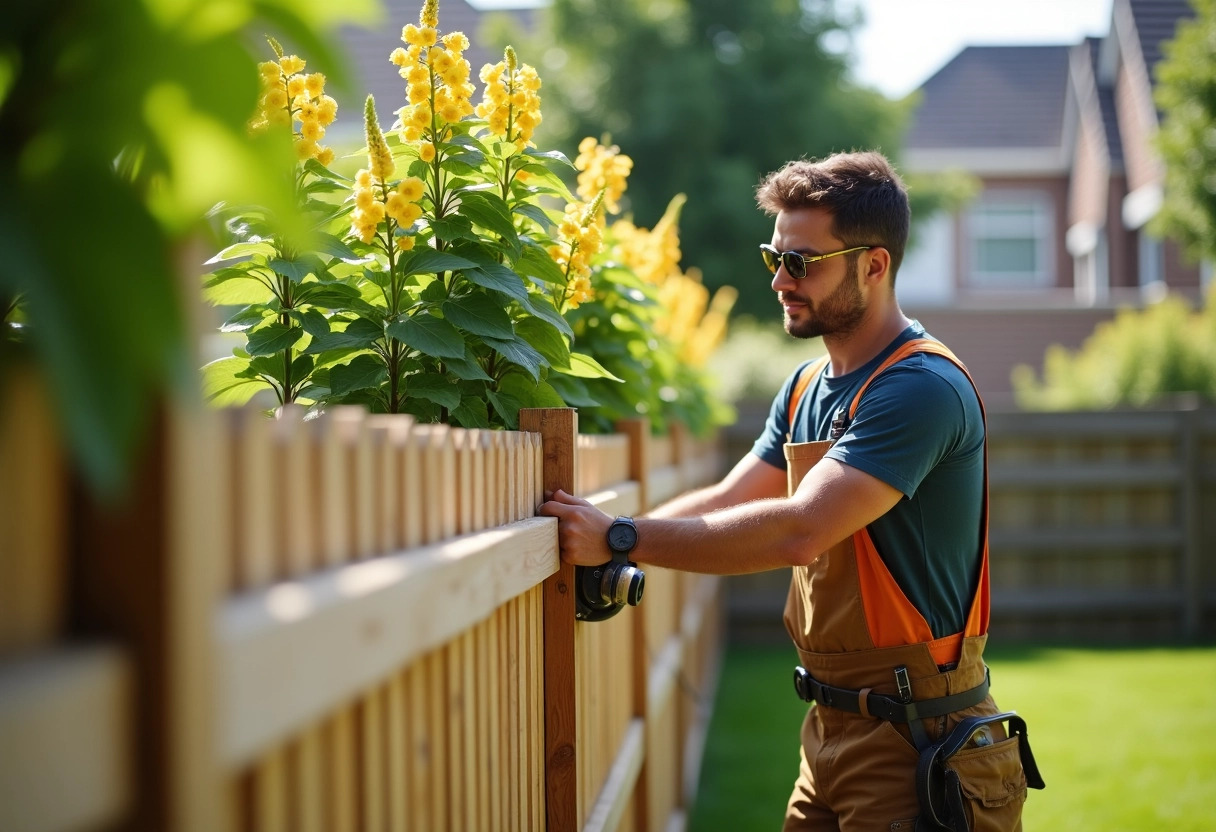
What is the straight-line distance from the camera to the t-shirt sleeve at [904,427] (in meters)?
2.54

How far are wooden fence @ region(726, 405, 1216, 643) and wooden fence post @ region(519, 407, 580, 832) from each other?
7077 mm

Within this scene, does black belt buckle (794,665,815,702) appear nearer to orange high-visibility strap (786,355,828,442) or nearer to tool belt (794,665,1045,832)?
tool belt (794,665,1045,832)

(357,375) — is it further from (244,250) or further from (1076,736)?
(1076,736)

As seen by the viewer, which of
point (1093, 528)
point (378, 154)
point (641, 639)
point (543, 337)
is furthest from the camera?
point (1093, 528)

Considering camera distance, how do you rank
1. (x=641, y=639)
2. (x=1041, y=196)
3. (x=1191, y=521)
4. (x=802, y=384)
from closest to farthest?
(x=802, y=384)
(x=641, y=639)
(x=1191, y=521)
(x=1041, y=196)

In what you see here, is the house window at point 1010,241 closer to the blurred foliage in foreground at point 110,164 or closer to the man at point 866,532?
the man at point 866,532

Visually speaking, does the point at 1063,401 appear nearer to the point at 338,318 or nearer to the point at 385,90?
the point at 385,90

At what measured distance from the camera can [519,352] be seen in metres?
2.32

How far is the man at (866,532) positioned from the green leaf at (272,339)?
608 mm

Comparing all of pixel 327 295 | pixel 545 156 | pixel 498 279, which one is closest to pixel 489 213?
pixel 498 279

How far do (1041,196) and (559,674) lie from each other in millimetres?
24235

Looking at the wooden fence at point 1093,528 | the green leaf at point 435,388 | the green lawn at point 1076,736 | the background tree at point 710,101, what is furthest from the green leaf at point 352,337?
the background tree at point 710,101

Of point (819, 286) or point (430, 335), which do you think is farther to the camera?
point (819, 286)

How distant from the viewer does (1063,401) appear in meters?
12.9
